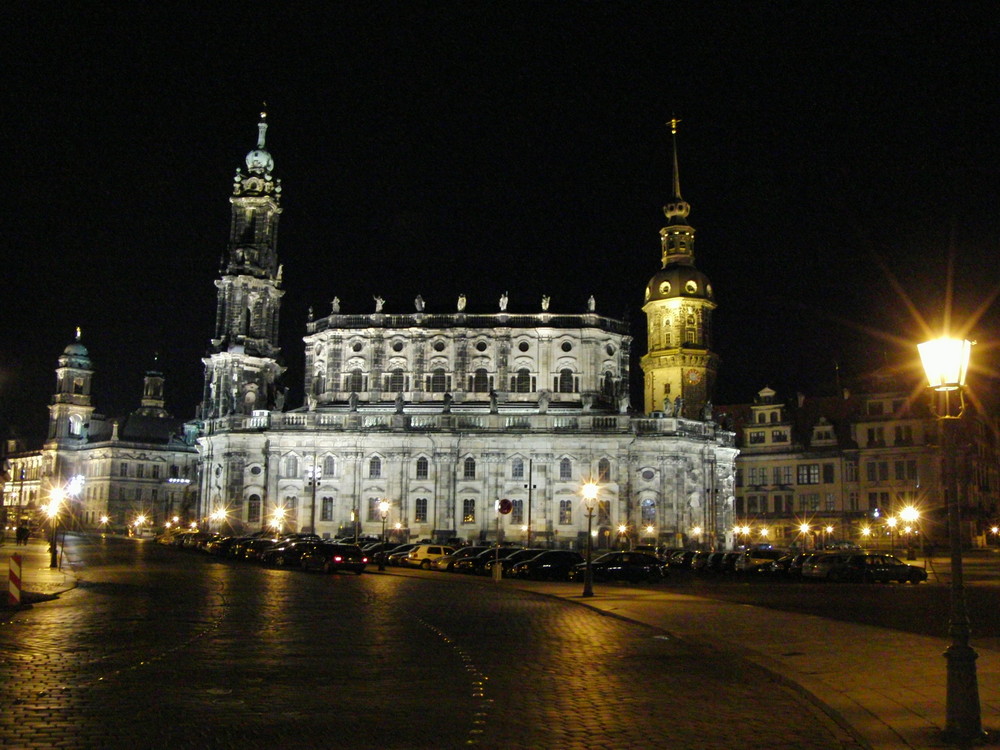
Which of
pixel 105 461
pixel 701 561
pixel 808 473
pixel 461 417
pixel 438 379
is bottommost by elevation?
pixel 701 561

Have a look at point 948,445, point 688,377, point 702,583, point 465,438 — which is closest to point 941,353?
point 948,445

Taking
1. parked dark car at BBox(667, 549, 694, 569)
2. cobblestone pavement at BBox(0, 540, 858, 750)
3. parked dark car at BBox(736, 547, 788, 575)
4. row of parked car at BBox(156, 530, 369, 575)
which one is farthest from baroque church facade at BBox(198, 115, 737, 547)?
cobblestone pavement at BBox(0, 540, 858, 750)

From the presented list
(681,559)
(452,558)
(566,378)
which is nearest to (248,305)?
(566,378)

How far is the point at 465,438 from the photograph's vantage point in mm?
81250

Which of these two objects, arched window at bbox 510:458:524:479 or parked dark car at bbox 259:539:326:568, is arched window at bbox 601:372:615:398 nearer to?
arched window at bbox 510:458:524:479

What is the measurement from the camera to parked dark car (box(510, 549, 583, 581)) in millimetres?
45219

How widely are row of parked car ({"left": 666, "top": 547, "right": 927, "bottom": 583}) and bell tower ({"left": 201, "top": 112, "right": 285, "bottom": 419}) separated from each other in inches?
1881

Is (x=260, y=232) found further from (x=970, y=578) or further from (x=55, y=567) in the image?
(x=970, y=578)

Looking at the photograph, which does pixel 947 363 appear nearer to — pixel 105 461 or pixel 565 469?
pixel 565 469

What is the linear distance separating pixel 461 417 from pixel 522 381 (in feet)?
29.9

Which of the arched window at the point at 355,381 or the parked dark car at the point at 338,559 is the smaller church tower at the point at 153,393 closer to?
the arched window at the point at 355,381

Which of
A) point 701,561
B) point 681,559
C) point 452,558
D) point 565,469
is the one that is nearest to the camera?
point 452,558

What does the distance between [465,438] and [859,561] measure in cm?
3969

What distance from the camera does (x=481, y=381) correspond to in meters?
89.3
